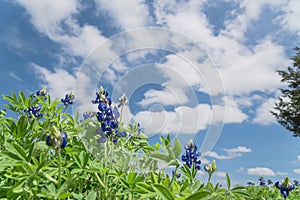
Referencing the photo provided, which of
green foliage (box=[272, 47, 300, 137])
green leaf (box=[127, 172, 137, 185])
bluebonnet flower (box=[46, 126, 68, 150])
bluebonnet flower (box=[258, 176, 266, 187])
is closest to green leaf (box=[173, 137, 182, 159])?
green leaf (box=[127, 172, 137, 185])

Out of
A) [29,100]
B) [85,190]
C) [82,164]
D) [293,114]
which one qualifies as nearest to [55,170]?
[82,164]

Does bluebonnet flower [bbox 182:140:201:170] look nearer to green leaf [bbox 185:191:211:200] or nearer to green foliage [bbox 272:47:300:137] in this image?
green leaf [bbox 185:191:211:200]

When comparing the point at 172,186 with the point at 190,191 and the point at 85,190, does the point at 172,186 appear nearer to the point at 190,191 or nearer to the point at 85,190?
the point at 190,191

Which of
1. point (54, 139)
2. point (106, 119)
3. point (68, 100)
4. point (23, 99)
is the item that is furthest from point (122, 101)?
point (54, 139)

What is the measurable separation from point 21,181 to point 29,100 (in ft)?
3.79

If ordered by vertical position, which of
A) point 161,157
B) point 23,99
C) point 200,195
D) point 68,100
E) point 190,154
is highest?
point 68,100

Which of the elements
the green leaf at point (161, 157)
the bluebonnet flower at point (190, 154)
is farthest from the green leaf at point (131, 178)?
the bluebonnet flower at point (190, 154)

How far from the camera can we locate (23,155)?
1436 mm

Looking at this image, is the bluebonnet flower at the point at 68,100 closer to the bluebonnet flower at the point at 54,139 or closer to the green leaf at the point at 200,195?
the bluebonnet flower at the point at 54,139

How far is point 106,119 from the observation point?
207 cm

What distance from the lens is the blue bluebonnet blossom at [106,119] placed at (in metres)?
2.01

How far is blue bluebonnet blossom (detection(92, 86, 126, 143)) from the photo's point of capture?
2.01 meters

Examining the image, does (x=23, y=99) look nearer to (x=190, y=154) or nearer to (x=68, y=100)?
(x=68, y=100)

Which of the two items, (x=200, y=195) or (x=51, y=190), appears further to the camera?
(x=51, y=190)
